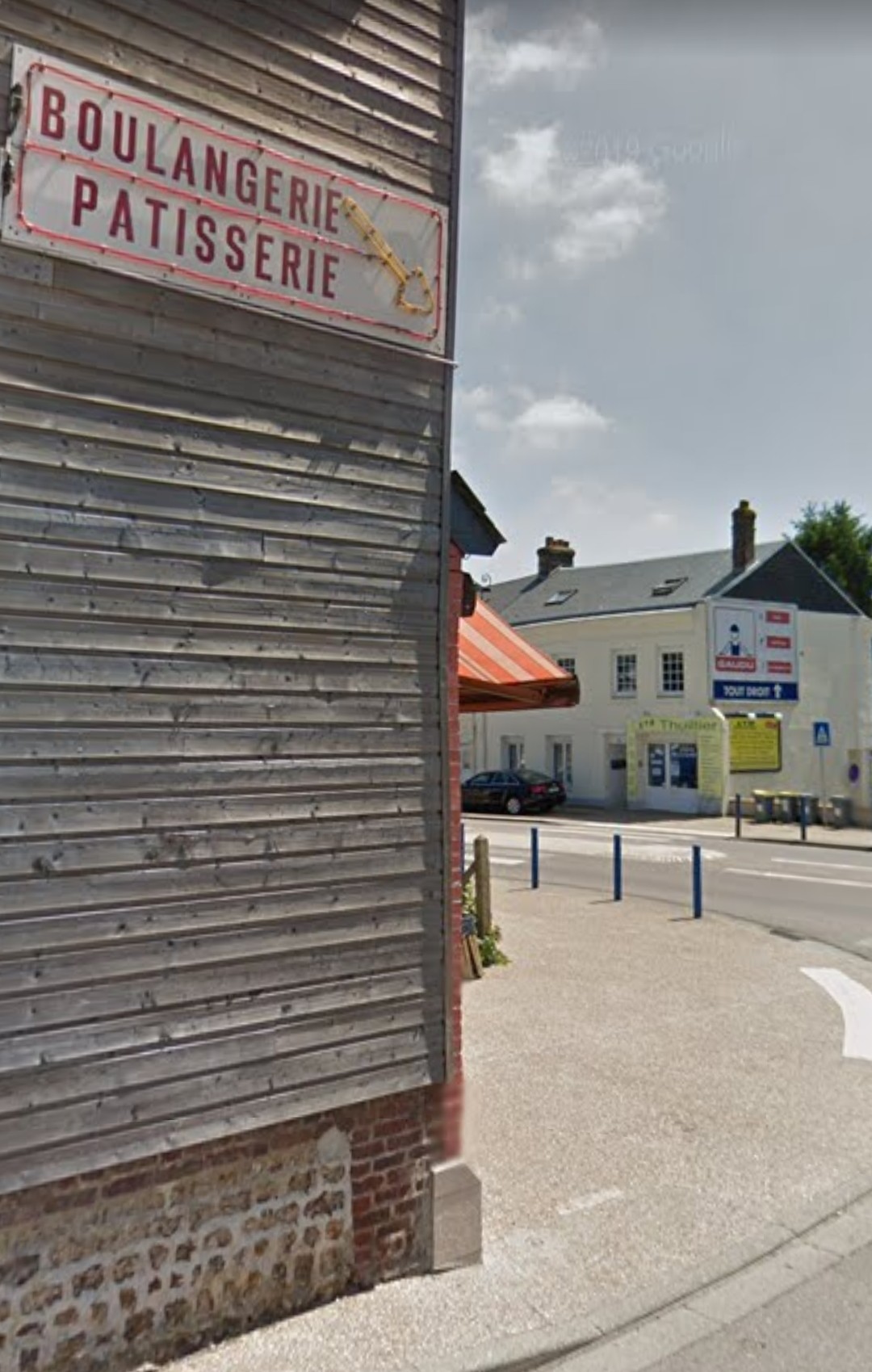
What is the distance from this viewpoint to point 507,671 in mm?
6801

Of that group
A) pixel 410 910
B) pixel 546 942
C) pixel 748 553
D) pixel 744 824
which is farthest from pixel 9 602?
pixel 748 553

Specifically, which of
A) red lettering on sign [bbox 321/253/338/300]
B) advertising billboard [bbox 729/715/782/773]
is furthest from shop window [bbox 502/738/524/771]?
red lettering on sign [bbox 321/253/338/300]

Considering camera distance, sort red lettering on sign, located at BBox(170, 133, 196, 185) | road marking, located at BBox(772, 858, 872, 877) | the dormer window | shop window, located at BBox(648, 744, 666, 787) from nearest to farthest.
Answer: red lettering on sign, located at BBox(170, 133, 196, 185), road marking, located at BBox(772, 858, 872, 877), shop window, located at BBox(648, 744, 666, 787), the dormer window

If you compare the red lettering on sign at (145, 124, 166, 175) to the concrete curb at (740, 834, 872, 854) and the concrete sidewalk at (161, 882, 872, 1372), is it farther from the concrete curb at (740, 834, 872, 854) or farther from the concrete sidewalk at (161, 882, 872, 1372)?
the concrete curb at (740, 834, 872, 854)

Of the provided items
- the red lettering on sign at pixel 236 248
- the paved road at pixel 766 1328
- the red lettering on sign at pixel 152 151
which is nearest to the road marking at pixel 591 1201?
the paved road at pixel 766 1328

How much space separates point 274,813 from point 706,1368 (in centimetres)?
244

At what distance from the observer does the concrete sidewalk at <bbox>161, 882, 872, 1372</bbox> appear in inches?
133

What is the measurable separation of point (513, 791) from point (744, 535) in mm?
10452

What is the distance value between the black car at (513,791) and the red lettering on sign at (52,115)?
25.5 meters

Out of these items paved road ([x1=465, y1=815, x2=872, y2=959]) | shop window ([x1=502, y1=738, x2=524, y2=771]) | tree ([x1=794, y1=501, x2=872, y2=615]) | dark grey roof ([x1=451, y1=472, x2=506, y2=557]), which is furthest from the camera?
tree ([x1=794, y1=501, x2=872, y2=615])

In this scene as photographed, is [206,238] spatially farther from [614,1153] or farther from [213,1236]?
[614,1153]

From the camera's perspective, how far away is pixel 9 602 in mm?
3010

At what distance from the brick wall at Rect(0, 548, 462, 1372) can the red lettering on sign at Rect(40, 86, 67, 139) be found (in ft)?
9.12

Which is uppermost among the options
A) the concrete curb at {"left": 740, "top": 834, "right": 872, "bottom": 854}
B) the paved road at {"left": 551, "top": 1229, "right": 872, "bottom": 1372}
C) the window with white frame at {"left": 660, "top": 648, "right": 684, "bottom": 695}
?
the window with white frame at {"left": 660, "top": 648, "right": 684, "bottom": 695}
